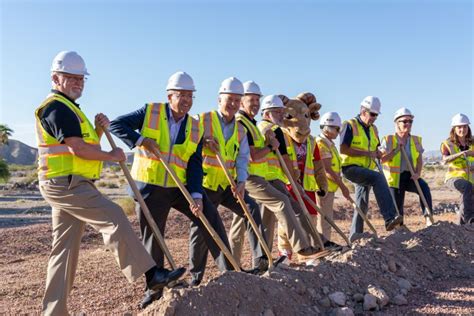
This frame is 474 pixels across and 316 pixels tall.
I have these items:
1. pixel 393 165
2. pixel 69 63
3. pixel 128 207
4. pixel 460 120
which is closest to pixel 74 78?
pixel 69 63

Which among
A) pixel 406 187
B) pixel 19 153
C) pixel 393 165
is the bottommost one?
pixel 19 153

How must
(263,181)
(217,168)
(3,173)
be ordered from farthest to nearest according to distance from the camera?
1. (3,173)
2. (263,181)
3. (217,168)

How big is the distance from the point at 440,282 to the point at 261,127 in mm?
2907

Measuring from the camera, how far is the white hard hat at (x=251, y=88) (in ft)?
23.0

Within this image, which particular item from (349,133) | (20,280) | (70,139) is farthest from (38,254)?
(70,139)

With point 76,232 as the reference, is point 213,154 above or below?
above

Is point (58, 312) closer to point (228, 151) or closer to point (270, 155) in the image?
point (228, 151)

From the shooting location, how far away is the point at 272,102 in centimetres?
741

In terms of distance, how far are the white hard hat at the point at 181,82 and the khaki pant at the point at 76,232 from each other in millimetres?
1416

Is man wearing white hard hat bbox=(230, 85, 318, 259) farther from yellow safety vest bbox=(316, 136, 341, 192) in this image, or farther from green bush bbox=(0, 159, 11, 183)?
green bush bbox=(0, 159, 11, 183)

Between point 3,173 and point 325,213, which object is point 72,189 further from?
point 3,173

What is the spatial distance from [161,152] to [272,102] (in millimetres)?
2277

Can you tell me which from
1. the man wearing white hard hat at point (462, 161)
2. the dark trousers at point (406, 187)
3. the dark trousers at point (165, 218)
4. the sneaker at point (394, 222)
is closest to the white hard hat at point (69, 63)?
the dark trousers at point (165, 218)

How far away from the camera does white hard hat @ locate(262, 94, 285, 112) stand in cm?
741
